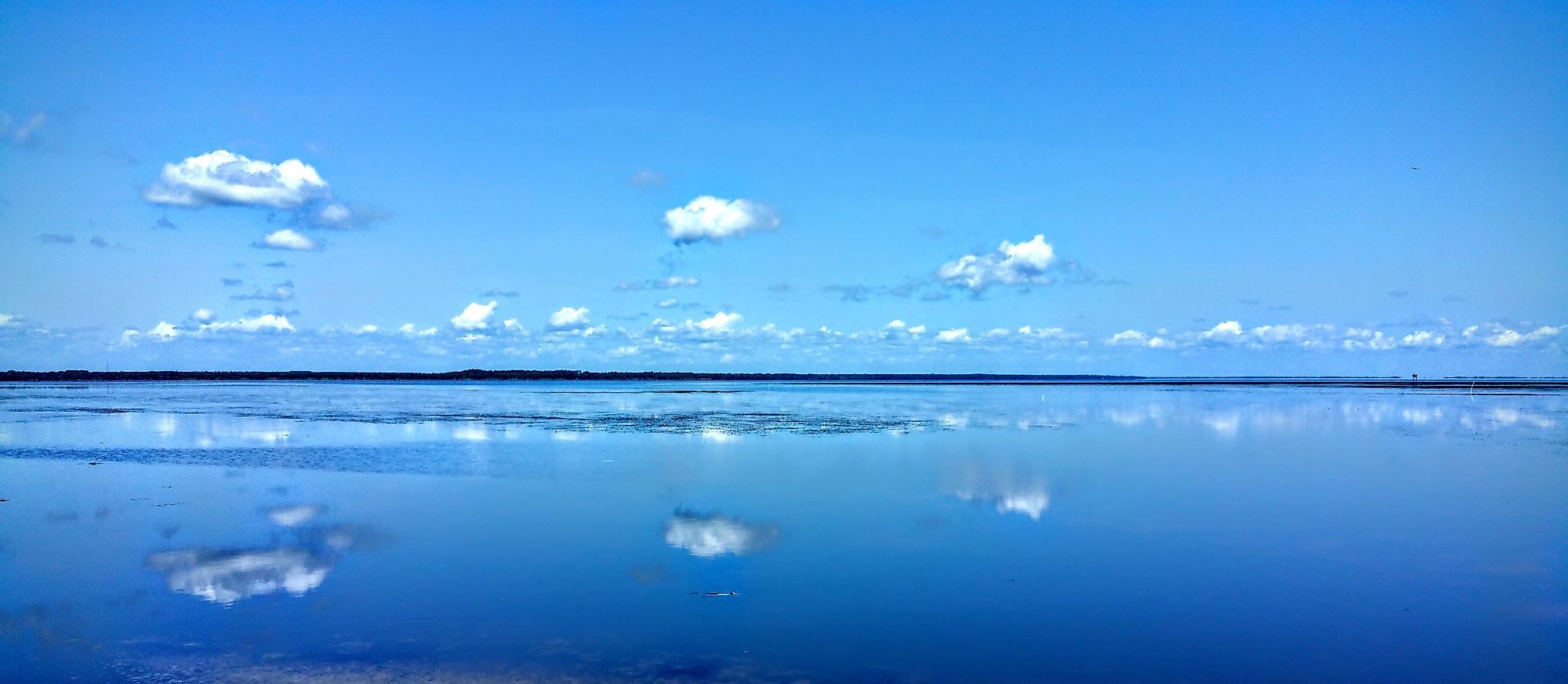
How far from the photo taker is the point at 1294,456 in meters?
22.6

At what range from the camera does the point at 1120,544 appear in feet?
39.3

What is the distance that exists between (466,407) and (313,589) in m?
38.6

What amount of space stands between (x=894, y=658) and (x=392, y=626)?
13.4 ft

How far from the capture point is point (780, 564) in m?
10.7

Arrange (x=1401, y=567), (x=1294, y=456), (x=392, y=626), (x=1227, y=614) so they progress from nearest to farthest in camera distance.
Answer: (x=392, y=626) → (x=1227, y=614) → (x=1401, y=567) → (x=1294, y=456)

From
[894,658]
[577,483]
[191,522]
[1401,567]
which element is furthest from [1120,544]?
[191,522]

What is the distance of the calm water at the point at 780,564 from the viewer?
24.5 ft

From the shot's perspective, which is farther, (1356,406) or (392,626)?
(1356,406)

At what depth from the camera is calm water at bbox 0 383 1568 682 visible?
746cm

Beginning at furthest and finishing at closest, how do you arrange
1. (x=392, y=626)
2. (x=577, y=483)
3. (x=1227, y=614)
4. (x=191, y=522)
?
(x=577, y=483)
(x=191, y=522)
(x=1227, y=614)
(x=392, y=626)

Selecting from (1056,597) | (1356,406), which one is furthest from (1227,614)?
(1356,406)

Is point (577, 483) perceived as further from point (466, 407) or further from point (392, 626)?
point (466, 407)

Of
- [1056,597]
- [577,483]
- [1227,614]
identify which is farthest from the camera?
[577,483]

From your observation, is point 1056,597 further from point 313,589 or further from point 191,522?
point 191,522
